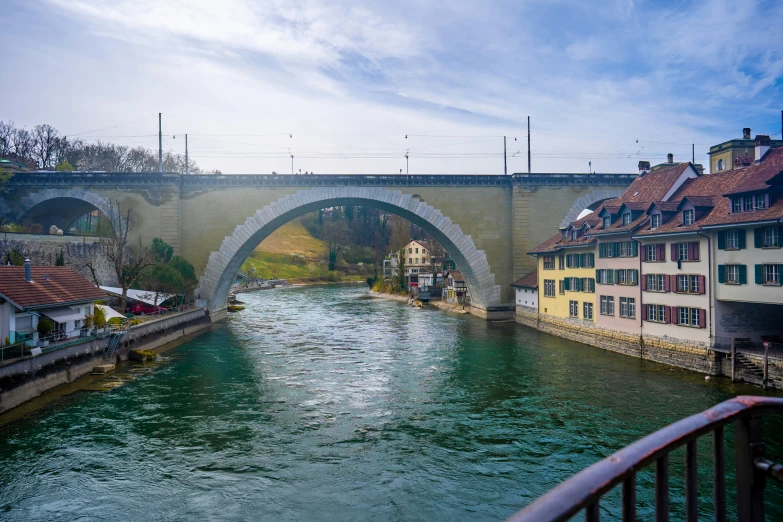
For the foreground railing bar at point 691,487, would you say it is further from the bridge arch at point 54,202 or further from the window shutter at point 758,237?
the bridge arch at point 54,202

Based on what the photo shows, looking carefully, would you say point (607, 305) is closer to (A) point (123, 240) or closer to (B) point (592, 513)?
(B) point (592, 513)

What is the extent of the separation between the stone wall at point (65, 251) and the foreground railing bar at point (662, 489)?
3639cm

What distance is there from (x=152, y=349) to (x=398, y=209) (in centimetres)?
2031

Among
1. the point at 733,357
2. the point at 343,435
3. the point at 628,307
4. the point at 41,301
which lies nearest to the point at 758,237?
the point at 733,357

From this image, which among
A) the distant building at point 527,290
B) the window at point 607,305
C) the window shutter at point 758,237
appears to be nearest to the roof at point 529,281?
the distant building at point 527,290

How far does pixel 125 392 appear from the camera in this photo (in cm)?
1973

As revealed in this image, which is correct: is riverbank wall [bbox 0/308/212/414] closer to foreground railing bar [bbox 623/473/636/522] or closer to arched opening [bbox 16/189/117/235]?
arched opening [bbox 16/189/117/235]

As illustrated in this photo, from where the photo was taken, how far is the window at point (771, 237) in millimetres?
18845

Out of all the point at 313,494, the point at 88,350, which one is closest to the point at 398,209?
the point at 88,350

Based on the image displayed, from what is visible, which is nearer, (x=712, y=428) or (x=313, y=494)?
(x=712, y=428)

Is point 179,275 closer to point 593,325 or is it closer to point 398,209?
point 398,209

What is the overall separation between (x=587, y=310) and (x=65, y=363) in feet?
78.4

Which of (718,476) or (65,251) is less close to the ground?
→ (65,251)

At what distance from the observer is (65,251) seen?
36156mm
